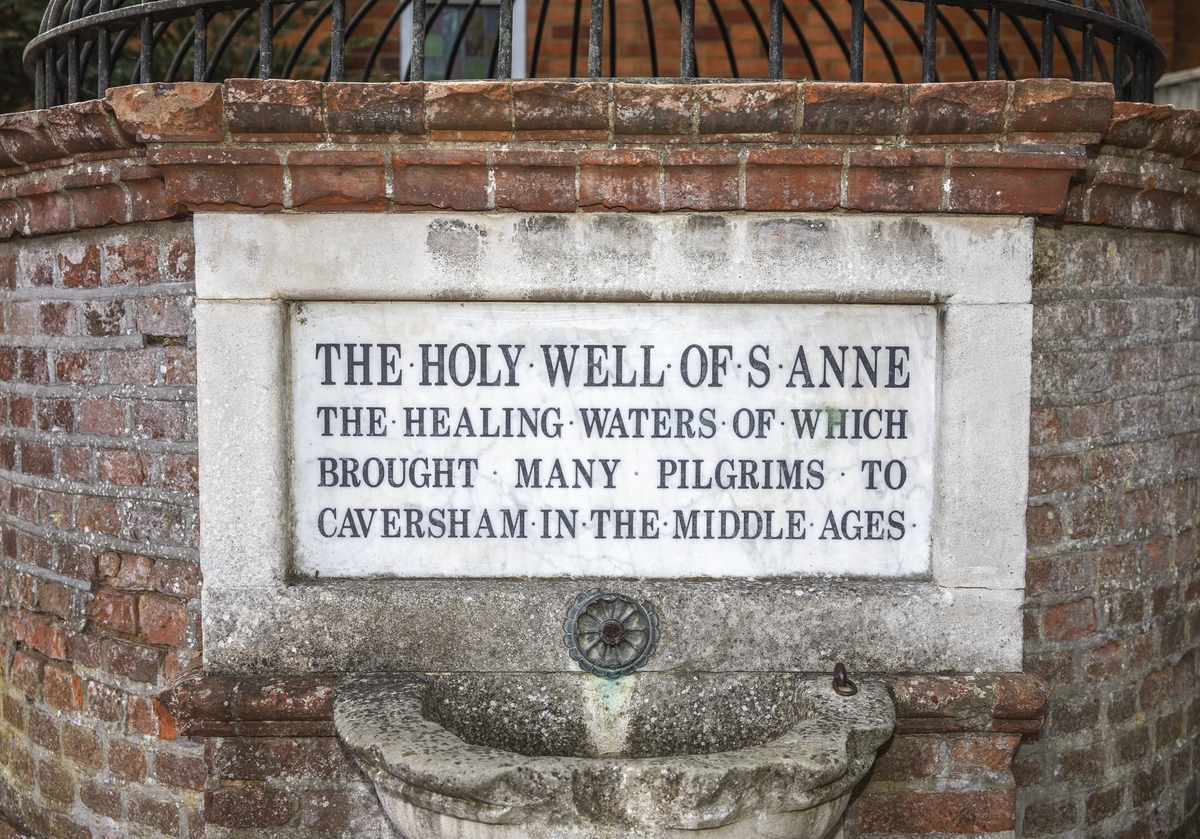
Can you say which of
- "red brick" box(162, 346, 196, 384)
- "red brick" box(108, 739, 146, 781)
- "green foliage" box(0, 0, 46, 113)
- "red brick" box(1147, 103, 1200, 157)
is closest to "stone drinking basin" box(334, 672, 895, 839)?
"red brick" box(108, 739, 146, 781)

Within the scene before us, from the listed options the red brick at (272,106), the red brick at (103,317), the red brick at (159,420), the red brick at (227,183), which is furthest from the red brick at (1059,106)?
the red brick at (103,317)

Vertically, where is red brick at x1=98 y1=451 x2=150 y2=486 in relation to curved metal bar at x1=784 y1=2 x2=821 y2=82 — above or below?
below

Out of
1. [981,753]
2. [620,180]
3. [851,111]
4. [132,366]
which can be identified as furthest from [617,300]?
[981,753]

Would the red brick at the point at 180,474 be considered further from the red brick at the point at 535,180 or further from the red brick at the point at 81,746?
the red brick at the point at 535,180

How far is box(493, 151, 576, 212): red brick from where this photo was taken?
227cm

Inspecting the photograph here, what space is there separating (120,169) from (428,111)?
2.60 ft

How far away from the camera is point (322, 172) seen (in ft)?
7.51

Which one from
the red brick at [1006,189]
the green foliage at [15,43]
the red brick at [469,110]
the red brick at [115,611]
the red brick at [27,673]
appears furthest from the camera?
the green foliage at [15,43]

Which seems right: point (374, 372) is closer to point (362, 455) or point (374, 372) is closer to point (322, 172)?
point (362, 455)

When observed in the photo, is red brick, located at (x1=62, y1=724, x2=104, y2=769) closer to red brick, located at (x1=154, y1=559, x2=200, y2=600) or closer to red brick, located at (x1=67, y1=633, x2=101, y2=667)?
red brick, located at (x1=67, y1=633, x2=101, y2=667)

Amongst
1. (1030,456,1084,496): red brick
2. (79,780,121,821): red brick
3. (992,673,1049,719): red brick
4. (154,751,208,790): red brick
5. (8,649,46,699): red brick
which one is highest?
(1030,456,1084,496): red brick

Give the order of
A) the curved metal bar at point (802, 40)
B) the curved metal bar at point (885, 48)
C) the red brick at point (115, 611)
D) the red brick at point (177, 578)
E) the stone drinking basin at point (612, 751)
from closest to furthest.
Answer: the stone drinking basin at point (612, 751)
the red brick at point (177, 578)
the red brick at point (115, 611)
the curved metal bar at point (802, 40)
the curved metal bar at point (885, 48)

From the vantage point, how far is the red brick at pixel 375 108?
222 centimetres

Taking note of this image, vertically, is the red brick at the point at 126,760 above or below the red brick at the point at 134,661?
below
